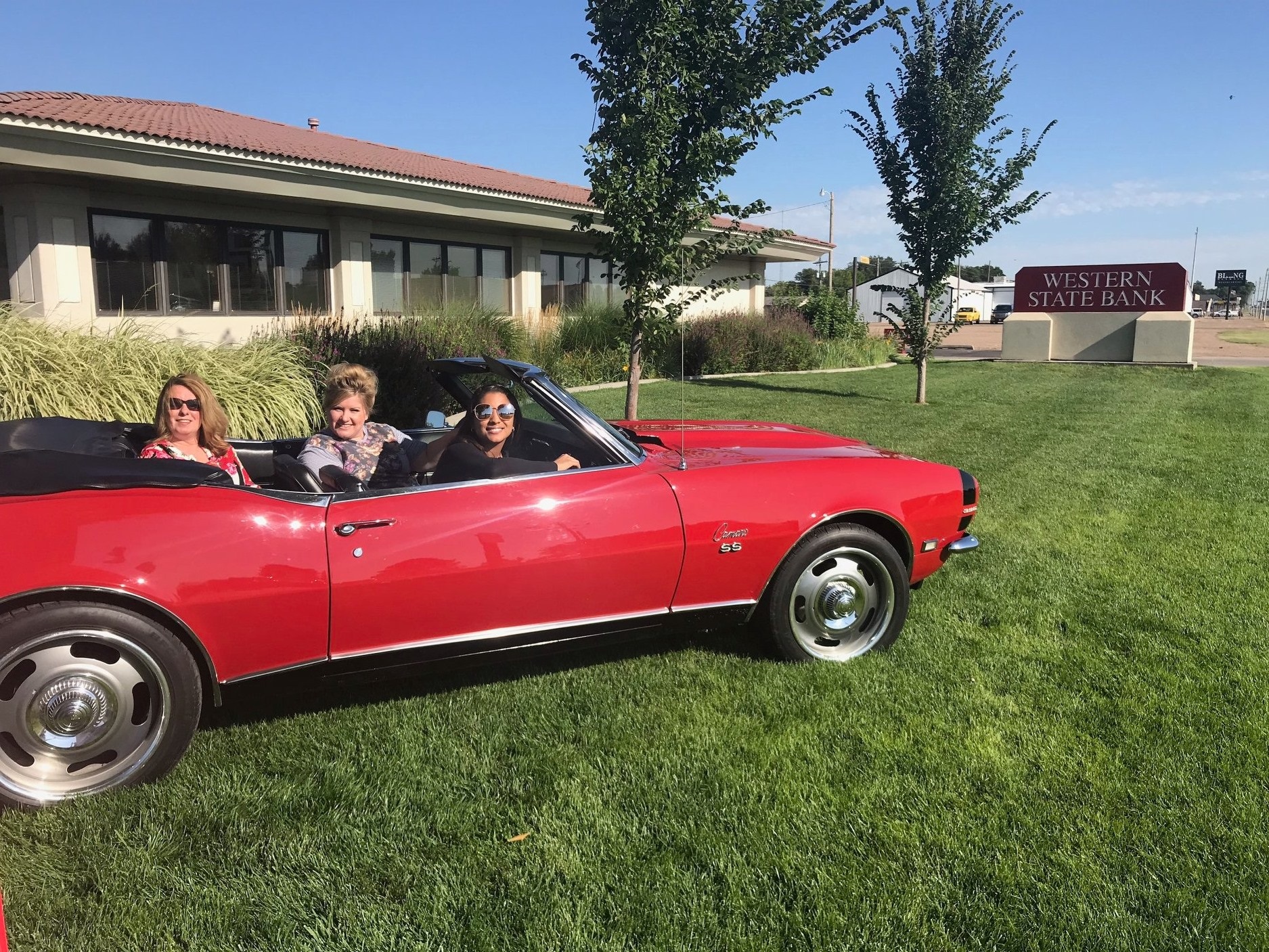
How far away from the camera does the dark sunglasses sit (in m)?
3.57

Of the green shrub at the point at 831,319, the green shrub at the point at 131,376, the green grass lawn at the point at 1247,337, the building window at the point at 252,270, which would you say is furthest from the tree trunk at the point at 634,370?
the green grass lawn at the point at 1247,337

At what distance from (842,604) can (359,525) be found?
2021 mm

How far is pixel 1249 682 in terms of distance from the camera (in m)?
3.65

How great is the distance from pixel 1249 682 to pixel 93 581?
425 cm

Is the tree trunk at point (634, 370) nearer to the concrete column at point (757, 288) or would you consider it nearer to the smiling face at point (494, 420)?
the smiling face at point (494, 420)

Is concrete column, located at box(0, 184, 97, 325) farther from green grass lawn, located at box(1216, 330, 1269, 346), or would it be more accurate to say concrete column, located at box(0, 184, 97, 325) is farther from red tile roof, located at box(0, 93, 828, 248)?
green grass lawn, located at box(1216, 330, 1269, 346)

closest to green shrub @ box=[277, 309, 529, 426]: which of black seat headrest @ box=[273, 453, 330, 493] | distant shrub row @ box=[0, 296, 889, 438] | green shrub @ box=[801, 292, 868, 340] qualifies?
distant shrub row @ box=[0, 296, 889, 438]

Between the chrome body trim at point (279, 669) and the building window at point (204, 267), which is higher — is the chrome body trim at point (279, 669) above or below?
below

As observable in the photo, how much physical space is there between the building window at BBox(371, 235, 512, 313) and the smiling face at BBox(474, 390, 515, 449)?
12.2 m

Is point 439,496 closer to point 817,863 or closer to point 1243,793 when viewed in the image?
point 817,863

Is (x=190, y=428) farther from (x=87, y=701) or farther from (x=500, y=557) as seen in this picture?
(x=500, y=557)

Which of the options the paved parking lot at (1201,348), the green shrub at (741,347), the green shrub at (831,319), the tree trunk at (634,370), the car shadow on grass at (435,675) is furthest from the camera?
the paved parking lot at (1201,348)

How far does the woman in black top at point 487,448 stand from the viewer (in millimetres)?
3330

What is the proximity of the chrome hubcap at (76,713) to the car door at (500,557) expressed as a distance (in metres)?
0.58
